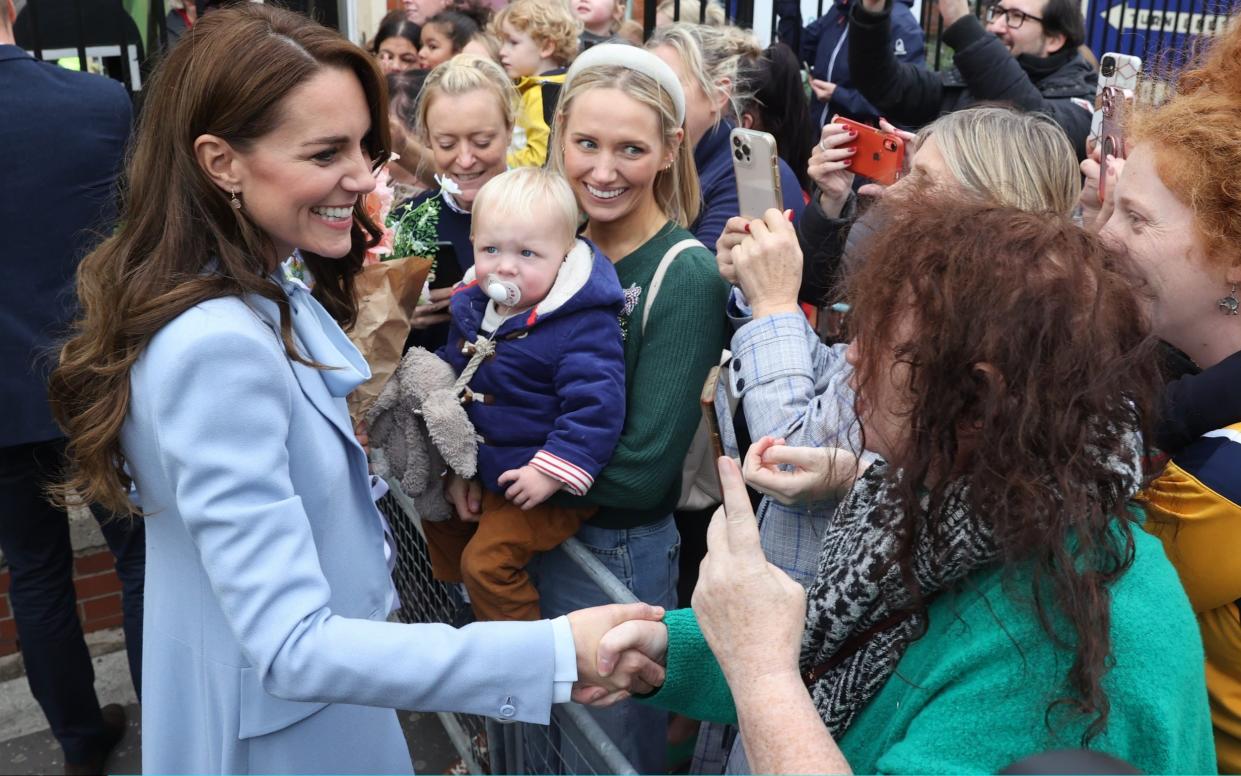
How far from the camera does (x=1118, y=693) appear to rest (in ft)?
3.98

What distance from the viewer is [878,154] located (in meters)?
2.85

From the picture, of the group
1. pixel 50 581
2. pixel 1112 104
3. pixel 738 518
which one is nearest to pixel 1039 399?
pixel 738 518

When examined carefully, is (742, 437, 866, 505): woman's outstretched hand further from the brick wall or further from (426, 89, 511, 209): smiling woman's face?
the brick wall

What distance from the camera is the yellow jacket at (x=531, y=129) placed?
4.10 m

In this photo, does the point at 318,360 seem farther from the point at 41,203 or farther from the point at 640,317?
the point at 41,203

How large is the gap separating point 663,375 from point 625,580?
1.82 ft

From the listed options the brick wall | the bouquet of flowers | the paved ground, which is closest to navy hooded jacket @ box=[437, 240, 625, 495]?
the bouquet of flowers

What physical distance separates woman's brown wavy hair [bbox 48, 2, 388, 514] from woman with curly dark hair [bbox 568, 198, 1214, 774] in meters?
0.92

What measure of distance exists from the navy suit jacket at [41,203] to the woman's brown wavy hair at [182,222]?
136 centimetres

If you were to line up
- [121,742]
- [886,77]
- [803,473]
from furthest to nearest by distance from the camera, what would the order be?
[886,77] < [121,742] < [803,473]

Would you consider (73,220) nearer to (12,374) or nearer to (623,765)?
(12,374)

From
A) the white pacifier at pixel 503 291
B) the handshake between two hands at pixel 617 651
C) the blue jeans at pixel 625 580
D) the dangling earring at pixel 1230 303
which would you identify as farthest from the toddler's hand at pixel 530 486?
the dangling earring at pixel 1230 303

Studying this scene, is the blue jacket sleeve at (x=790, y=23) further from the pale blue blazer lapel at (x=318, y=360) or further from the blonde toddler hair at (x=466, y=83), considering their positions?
the pale blue blazer lapel at (x=318, y=360)

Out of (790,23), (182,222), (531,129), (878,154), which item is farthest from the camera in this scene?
(790,23)
